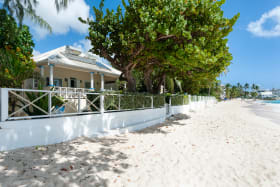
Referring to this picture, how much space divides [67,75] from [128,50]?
908 centimetres

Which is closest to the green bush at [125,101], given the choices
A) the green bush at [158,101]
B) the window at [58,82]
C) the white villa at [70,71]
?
the green bush at [158,101]

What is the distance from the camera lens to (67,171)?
132 inches

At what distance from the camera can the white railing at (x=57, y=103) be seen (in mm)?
4427

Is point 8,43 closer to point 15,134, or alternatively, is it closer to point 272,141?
point 15,134

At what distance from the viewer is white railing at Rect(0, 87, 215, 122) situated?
4.43 meters

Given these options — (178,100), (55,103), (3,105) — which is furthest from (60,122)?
(178,100)

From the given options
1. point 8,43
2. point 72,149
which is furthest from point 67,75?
point 72,149

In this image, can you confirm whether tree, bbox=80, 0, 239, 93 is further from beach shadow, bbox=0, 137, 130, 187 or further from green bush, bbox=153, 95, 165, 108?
beach shadow, bbox=0, 137, 130, 187

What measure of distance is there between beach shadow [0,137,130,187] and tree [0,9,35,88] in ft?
9.63

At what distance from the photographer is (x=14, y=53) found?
24.1 feet

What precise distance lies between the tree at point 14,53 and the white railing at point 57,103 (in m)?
0.75

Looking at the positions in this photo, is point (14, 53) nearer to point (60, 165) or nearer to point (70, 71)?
point (60, 165)

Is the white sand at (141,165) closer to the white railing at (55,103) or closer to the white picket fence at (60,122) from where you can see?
the white picket fence at (60,122)

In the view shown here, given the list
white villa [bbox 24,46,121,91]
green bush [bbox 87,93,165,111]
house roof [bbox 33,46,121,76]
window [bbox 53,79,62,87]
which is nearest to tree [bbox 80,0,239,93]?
green bush [bbox 87,93,165,111]
